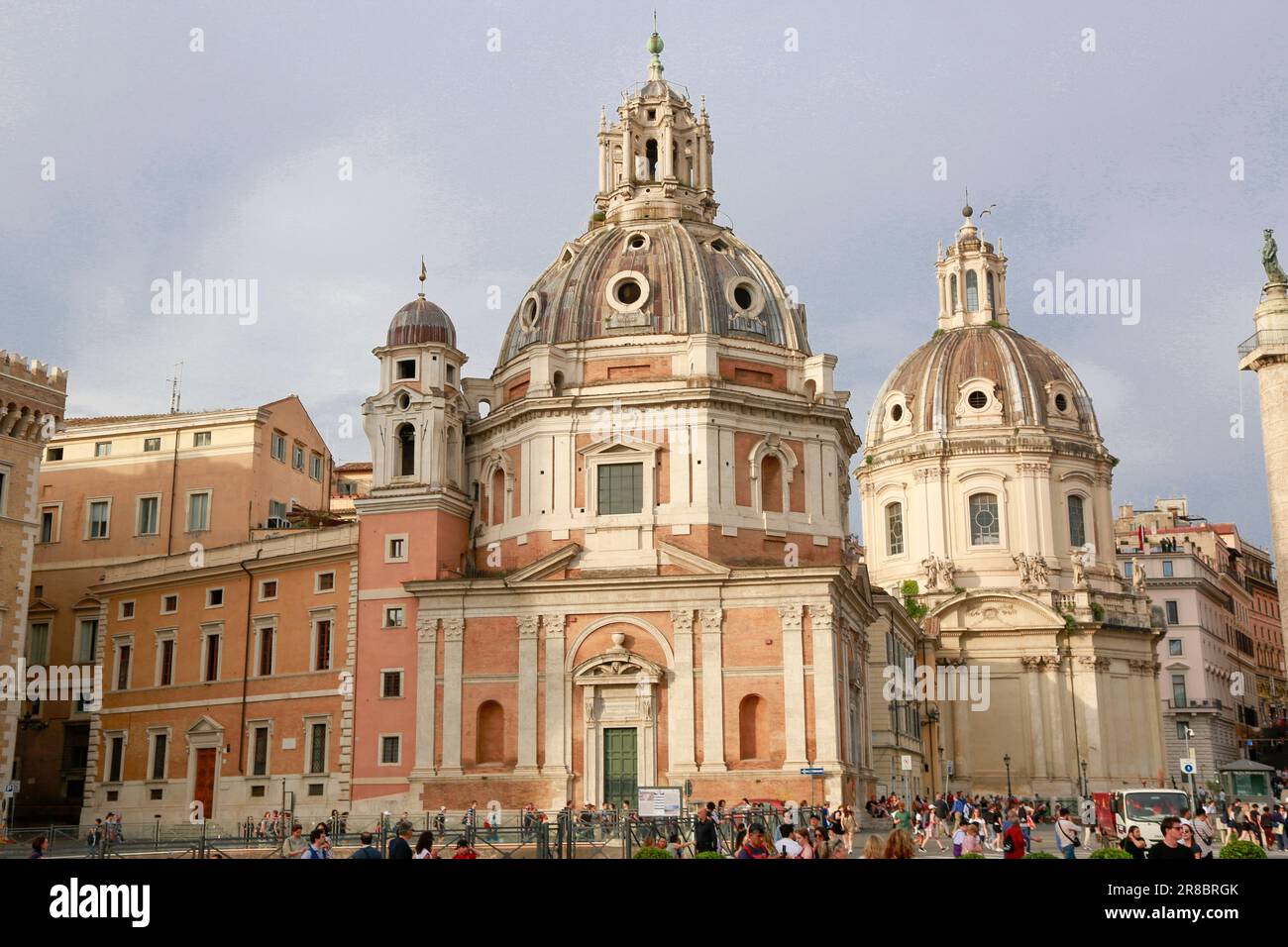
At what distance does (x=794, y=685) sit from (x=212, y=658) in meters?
21.4

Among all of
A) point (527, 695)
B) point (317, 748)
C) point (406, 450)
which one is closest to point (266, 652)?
point (317, 748)

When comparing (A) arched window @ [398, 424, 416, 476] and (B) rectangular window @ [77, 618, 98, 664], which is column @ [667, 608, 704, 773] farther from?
(B) rectangular window @ [77, 618, 98, 664]

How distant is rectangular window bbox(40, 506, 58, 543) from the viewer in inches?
2339

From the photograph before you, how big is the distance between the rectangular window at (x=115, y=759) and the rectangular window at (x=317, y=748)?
929 cm

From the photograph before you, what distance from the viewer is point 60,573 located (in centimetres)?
5847

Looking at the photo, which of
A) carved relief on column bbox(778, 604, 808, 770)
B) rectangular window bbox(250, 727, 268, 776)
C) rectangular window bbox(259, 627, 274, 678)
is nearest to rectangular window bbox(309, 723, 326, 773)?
rectangular window bbox(250, 727, 268, 776)

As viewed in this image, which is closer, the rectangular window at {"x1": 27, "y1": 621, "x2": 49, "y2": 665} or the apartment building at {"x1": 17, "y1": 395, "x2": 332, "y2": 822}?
the apartment building at {"x1": 17, "y1": 395, "x2": 332, "y2": 822}

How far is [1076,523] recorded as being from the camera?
Answer: 243 ft

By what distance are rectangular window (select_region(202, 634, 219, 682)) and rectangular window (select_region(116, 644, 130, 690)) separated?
163 inches

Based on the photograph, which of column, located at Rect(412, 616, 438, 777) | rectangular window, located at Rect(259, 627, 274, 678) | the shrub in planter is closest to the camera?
the shrub in planter

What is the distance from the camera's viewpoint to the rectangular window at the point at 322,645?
4806cm

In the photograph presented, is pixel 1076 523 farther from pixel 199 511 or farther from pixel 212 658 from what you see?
pixel 212 658
